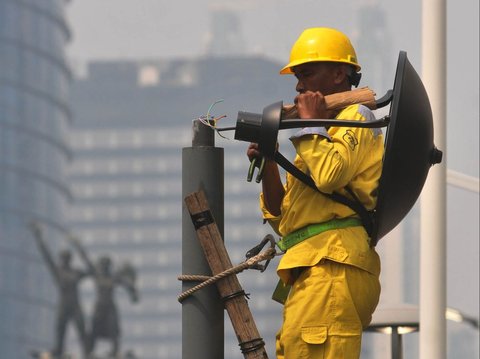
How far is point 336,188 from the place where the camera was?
24.1 feet

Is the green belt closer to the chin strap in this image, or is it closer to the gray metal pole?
the chin strap

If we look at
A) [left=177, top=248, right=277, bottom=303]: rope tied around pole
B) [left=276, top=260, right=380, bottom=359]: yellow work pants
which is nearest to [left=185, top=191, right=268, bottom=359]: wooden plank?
[left=177, top=248, right=277, bottom=303]: rope tied around pole

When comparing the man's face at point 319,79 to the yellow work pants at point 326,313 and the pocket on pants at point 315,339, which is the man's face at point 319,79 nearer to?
the yellow work pants at point 326,313

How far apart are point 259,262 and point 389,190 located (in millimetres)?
800

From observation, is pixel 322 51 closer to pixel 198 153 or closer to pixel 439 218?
pixel 198 153

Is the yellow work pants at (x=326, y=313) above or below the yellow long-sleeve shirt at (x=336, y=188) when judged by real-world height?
below

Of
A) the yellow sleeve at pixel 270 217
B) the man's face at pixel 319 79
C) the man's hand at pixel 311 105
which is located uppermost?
the man's face at pixel 319 79

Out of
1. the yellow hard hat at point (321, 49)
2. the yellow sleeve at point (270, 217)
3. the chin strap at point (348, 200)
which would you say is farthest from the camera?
the yellow sleeve at point (270, 217)

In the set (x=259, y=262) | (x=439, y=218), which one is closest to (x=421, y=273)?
(x=439, y=218)

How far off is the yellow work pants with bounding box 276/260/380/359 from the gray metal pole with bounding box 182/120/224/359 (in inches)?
12.6

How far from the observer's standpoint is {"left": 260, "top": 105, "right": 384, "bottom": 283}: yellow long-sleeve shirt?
7.29 m

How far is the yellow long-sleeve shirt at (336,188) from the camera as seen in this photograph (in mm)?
7285

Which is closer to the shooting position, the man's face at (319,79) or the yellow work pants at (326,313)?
the yellow work pants at (326,313)

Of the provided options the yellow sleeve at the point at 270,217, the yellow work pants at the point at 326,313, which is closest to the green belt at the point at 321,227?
the yellow work pants at the point at 326,313
